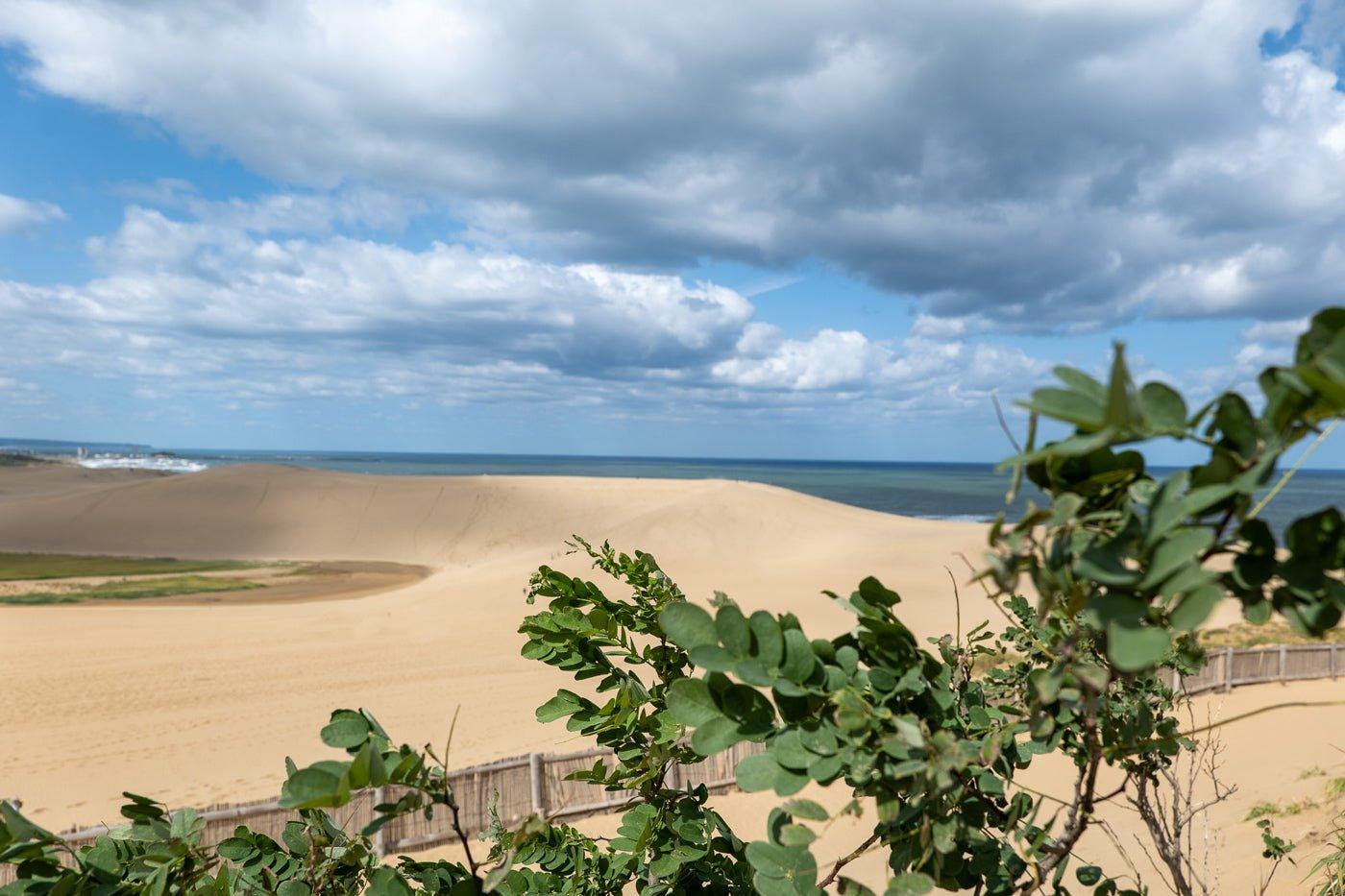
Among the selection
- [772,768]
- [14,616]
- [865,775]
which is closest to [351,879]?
[772,768]

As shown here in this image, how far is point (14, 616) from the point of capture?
22453 mm

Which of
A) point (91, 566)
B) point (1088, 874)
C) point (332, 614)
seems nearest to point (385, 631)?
point (332, 614)

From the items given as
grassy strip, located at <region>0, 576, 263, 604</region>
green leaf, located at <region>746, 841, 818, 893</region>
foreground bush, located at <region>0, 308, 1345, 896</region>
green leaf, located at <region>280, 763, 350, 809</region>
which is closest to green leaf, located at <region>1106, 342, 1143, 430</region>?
foreground bush, located at <region>0, 308, 1345, 896</region>

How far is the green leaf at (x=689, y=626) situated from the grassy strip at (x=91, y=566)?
39.1 m

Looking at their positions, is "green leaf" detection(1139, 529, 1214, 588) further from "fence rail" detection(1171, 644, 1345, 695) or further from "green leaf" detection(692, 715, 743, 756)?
→ "fence rail" detection(1171, 644, 1345, 695)

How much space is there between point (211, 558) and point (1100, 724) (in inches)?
1788

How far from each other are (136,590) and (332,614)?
989 cm

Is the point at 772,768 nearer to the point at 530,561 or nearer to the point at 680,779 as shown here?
the point at 680,779

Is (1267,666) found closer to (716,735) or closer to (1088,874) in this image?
(1088,874)

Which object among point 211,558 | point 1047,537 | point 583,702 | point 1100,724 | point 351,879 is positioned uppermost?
point 1047,537

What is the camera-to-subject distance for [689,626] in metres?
1.00

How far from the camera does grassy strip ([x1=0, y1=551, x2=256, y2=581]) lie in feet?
109

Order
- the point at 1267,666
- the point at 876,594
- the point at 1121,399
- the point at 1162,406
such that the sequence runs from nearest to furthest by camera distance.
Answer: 1. the point at 1121,399
2. the point at 1162,406
3. the point at 876,594
4. the point at 1267,666

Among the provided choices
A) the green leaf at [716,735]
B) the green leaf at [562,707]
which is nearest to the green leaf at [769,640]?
the green leaf at [716,735]
